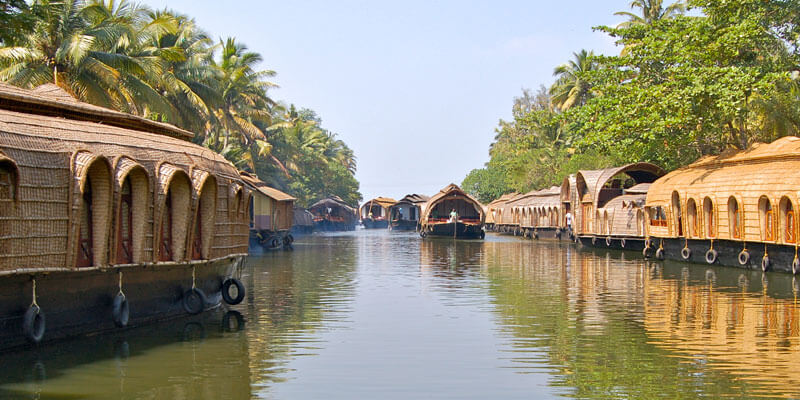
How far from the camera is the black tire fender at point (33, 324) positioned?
7133mm

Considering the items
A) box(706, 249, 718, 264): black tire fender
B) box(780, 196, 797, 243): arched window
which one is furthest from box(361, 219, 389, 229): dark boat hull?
box(780, 196, 797, 243): arched window

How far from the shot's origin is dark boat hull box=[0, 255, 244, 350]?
7148 mm

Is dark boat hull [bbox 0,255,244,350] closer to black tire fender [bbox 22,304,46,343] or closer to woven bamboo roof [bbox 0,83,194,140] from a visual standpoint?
black tire fender [bbox 22,304,46,343]

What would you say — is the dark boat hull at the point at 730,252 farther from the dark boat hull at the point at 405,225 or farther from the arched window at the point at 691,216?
the dark boat hull at the point at 405,225

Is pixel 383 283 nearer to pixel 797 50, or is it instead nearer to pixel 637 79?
pixel 637 79

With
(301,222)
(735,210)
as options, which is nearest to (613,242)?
(735,210)

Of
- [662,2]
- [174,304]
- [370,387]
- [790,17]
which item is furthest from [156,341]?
[662,2]

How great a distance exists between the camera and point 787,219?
52.4 feet

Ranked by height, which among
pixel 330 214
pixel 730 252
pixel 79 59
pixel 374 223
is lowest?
pixel 730 252

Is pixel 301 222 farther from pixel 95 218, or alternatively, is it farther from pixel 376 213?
pixel 95 218

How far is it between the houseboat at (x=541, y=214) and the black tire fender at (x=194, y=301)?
28.3 metres

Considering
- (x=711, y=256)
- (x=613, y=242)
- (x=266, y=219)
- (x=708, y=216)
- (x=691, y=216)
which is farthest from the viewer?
(x=266, y=219)

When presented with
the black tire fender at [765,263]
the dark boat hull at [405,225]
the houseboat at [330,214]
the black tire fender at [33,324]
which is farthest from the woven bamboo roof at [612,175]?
the houseboat at [330,214]

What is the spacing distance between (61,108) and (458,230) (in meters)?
29.5
